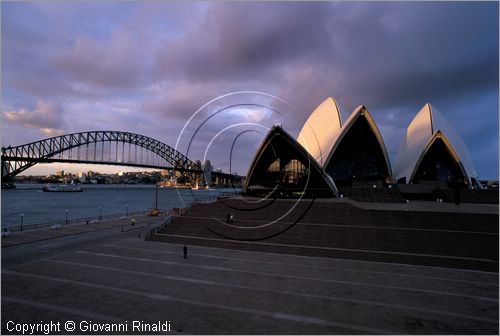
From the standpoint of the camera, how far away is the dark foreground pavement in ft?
31.1

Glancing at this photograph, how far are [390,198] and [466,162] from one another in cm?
2472

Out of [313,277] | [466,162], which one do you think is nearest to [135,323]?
[313,277]

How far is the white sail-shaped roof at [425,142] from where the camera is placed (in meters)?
45.2

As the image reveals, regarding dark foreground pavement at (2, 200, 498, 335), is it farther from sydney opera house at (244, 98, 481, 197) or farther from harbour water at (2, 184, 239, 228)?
sydney opera house at (244, 98, 481, 197)

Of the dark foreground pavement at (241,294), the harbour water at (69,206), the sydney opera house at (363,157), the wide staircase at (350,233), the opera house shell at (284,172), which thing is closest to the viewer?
the dark foreground pavement at (241,294)

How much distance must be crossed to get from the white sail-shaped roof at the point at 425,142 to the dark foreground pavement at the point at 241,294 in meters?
34.7

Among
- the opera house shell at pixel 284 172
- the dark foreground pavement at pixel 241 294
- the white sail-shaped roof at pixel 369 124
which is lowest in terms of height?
the dark foreground pavement at pixel 241 294

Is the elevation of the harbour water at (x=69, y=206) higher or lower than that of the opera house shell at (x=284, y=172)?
lower

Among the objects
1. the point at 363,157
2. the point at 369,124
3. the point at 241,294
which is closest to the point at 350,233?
the point at 241,294

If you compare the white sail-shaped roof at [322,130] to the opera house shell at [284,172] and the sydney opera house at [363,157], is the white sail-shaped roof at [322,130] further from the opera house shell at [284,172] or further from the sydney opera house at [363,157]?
the opera house shell at [284,172]

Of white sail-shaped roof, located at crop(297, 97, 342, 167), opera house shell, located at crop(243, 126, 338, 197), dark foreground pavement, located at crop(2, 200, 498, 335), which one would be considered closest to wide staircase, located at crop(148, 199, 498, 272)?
dark foreground pavement, located at crop(2, 200, 498, 335)

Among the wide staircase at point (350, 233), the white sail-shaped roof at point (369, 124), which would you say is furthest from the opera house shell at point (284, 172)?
the wide staircase at point (350, 233)

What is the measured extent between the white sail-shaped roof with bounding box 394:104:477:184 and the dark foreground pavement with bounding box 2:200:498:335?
3466cm

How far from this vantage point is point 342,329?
30.2 ft
